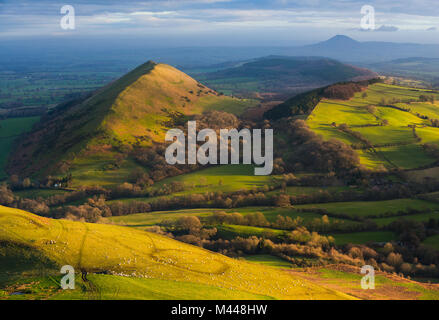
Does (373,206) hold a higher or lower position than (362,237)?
higher

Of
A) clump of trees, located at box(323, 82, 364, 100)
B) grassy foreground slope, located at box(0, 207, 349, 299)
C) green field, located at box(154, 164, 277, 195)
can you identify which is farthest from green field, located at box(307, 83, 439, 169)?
grassy foreground slope, located at box(0, 207, 349, 299)

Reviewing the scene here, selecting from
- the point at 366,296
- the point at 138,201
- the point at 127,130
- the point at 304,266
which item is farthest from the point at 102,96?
the point at 366,296

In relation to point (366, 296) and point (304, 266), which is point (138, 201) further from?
point (366, 296)

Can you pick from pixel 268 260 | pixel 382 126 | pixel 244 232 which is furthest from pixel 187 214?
pixel 382 126

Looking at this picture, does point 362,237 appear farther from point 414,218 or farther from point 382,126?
point 382,126

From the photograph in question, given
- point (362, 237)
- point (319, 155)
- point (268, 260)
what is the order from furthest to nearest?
point (319, 155) → point (362, 237) → point (268, 260)

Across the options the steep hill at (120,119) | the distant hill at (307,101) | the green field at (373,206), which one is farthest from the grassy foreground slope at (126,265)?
the distant hill at (307,101)

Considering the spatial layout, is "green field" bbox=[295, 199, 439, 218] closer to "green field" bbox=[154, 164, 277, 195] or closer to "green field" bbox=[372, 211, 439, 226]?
"green field" bbox=[372, 211, 439, 226]

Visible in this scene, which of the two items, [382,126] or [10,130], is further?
[10,130]
